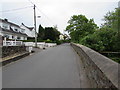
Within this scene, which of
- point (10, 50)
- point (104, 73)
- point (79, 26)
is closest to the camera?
point (104, 73)

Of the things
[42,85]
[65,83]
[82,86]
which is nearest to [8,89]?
[42,85]

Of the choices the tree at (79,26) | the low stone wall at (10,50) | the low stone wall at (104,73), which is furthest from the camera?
the tree at (79,26)

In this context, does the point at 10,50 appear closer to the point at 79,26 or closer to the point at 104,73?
the point at 104,73

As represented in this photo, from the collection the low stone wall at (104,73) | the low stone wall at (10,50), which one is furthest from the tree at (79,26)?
the low stone wall at (104,73)

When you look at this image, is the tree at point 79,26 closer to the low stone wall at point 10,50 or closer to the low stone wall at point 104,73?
the low stone wall at point 10,50

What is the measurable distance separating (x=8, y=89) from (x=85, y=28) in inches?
1511

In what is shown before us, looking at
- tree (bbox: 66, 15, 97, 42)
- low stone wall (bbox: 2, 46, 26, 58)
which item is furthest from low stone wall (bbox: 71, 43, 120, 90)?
tree (bbox: 66, 15, 97, 42)

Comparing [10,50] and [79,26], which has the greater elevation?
[79,26]

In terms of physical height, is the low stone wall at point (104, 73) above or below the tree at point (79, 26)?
below

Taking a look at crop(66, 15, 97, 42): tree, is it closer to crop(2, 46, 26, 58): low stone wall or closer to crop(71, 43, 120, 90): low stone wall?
crop(2, 46, 26, 58): low stone wall

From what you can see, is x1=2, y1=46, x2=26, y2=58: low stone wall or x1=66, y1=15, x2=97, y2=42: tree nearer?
x1=2, y1=46, x2=26, y2=58: low stone wall

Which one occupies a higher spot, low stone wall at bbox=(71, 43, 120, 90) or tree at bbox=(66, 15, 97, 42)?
tree at bbox=(66, 15, 97, 42)

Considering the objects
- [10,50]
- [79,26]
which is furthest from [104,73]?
[79,26]

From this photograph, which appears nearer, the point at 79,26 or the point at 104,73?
the point at 104,73
